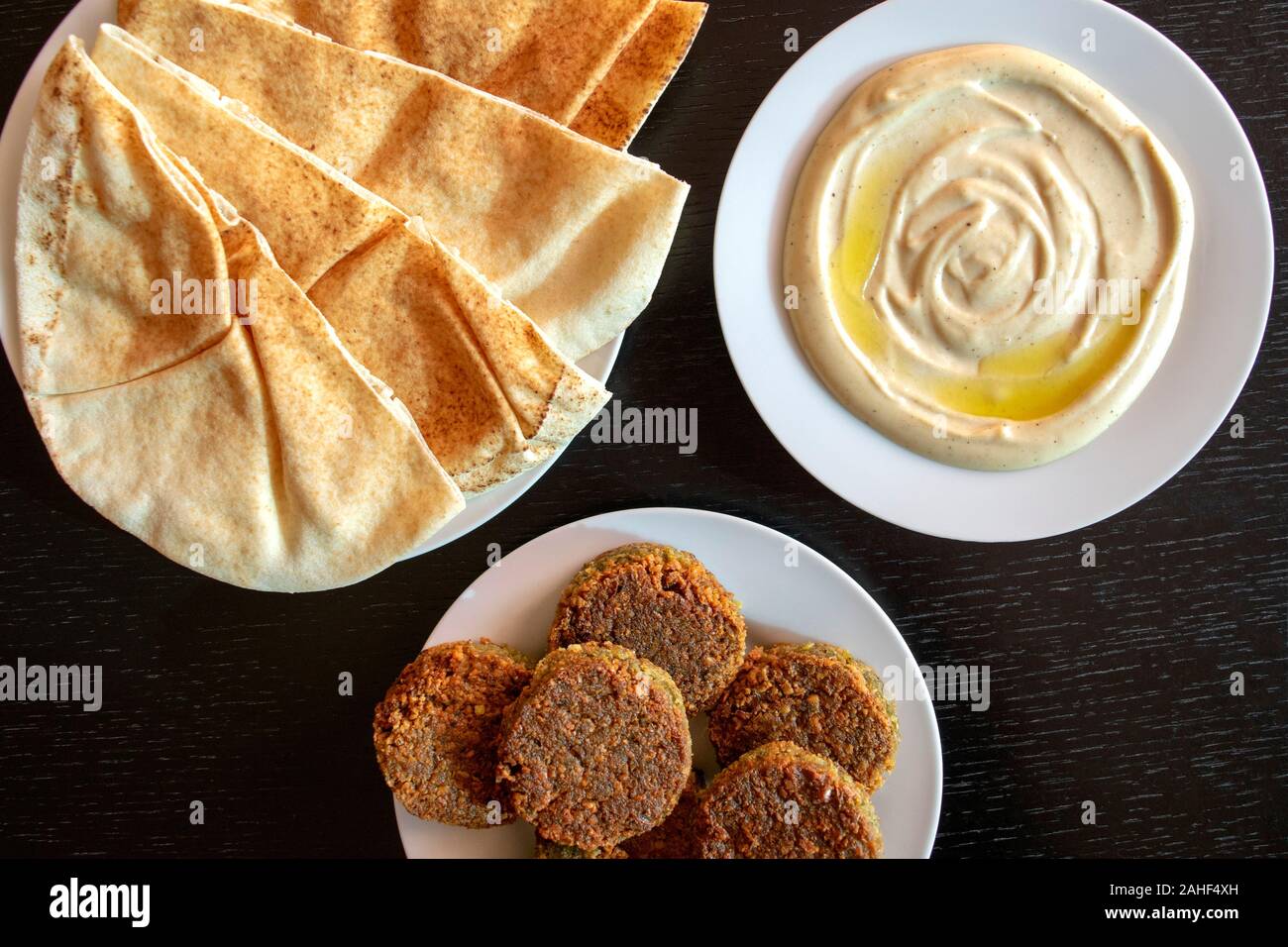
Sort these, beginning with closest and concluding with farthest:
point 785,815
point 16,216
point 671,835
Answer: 1. point 16,216
2. point 785,815
3. point 671,835

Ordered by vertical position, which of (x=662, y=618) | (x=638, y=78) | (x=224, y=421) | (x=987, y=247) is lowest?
(x=662, y=618)

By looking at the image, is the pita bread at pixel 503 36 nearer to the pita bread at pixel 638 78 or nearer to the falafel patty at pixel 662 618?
the pita bread at pixel 638 78

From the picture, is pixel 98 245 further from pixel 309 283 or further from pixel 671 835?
pixel 671 835

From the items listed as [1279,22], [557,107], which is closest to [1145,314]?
[1279,22]

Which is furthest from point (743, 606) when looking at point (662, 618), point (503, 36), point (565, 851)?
point (503, 36)

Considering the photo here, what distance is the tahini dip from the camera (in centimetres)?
192

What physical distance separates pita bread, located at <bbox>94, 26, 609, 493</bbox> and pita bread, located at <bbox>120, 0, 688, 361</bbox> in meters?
0.08

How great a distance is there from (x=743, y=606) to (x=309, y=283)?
1.16 metres

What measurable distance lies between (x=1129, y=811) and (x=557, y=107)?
212 cm

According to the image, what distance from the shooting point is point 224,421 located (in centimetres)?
184

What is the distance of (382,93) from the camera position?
186 centimetres
